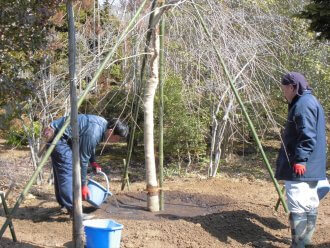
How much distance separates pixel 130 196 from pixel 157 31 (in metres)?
2.52

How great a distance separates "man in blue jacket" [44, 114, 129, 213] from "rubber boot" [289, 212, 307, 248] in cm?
211

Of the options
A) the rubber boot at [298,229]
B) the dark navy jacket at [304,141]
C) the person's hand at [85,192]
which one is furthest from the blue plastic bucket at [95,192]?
the rubber boot at [298,229]

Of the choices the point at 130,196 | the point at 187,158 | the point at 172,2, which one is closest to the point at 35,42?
the point at 172,2

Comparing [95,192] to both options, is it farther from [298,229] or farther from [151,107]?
[298,229]

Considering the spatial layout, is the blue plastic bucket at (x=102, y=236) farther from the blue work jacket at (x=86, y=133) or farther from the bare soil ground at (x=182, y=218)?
the blue work jacket at (x=86, y=133)

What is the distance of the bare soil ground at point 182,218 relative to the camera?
5.11 metres

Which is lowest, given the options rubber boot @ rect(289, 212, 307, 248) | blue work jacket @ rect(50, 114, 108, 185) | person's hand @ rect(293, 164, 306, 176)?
rubber boot @ rect(289, 212, 307, 248)

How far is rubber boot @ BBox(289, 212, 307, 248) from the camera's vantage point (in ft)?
15.6

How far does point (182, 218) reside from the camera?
19.1 ft

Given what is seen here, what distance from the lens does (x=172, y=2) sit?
216 inches

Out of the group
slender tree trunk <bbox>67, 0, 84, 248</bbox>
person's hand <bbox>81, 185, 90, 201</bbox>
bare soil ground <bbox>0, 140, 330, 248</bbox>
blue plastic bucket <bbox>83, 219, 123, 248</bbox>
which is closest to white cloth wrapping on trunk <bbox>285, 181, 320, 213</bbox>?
bare soil ground <bbox>0, 140, 330, 248</bbox>

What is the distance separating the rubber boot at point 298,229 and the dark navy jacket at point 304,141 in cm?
35

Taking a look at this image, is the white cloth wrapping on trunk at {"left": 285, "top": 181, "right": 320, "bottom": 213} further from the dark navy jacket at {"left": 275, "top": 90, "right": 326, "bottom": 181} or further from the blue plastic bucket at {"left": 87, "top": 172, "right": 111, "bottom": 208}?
the blue plastic bucket at {"left": 87, "top": 172, "right": 111, "bottom": 208}

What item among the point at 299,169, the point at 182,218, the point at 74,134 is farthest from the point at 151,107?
the point at 299,169
